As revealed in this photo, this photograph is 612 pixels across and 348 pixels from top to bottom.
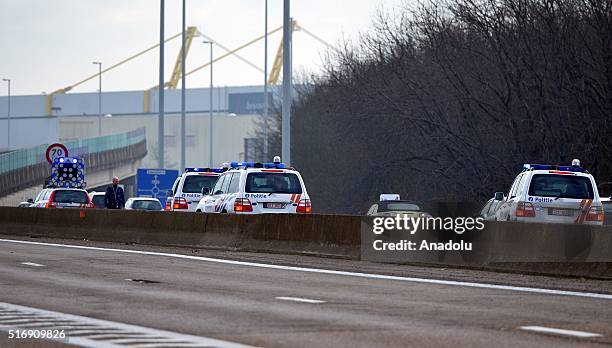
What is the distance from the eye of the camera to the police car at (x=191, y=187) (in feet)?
127

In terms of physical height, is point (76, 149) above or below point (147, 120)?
below

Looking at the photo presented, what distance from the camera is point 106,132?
5369 inches

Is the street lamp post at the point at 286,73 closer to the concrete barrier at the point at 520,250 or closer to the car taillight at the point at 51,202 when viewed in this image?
the car taillight at the point at 51,202

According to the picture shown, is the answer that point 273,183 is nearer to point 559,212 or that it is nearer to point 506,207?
point 506,207

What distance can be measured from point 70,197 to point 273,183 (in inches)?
695

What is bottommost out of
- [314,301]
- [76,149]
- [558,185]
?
[314,301]

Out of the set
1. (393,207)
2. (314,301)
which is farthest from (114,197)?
(314,301)

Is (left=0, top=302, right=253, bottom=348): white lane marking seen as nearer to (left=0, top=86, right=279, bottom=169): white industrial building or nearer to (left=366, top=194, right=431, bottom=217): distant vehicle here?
(left=366, top=194, right=431, bottom=217): distant vehicle

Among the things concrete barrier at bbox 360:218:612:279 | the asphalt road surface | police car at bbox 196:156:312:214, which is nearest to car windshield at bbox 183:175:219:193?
police car at bbox 196:156:312:214

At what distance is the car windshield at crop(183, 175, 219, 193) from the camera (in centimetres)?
3900

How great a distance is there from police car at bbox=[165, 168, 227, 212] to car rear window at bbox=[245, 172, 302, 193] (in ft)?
21.9

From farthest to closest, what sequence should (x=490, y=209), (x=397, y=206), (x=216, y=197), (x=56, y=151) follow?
1. (x=56, y=151)
2. (x=397, y=206)
3. (x=216, y=197)
4. (x=490, y=209)

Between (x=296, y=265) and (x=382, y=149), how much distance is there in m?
37.4

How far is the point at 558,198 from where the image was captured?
2867 cm
